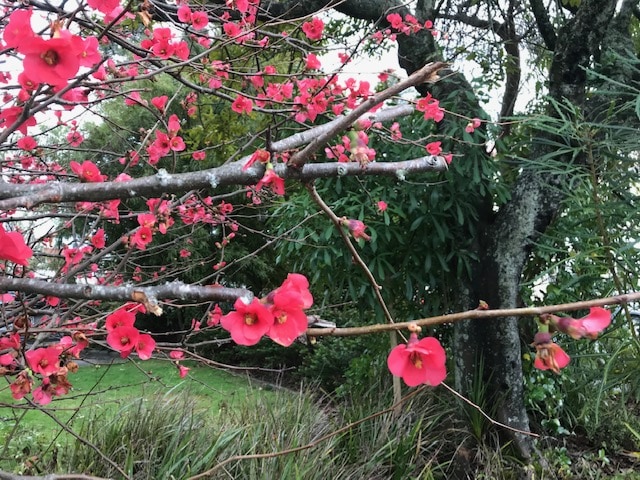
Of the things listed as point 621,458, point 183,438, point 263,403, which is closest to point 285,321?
point 183,438

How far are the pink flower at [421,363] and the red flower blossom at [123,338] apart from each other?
22.1 inches

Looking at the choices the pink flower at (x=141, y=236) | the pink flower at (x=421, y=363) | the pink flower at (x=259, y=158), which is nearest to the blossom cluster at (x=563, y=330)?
the pink flower at (x=421, y=363)

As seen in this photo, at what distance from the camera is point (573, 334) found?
23.7 inches

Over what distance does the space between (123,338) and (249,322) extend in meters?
0.46

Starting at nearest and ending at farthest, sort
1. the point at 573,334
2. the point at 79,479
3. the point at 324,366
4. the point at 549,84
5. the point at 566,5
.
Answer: the point at 573,334
the point at 79,479
the point at 549,84
the point at 566,5
the point at 324,366

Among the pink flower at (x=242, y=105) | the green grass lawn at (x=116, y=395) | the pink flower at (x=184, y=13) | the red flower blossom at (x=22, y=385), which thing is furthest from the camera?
the green grass lawn at (x=116, y=395)

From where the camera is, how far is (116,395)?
480cm

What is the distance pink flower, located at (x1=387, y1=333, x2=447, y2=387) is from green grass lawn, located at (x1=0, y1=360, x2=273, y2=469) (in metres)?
2.25

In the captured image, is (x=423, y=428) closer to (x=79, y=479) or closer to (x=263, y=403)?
(x=263, y=403)

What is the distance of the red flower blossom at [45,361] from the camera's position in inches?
44.1

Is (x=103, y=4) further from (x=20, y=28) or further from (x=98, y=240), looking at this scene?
(x=98, y=240)

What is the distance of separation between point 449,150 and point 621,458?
2.33 m

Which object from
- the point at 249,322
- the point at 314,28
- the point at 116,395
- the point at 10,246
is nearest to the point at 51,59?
the point at 10,246

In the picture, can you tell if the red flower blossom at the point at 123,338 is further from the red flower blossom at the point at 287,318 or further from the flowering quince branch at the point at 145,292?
the red flower blossom at the point at 287,318
